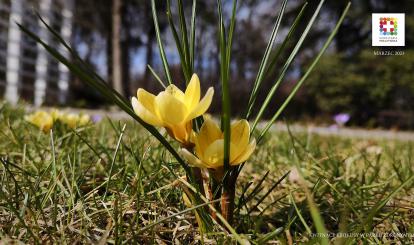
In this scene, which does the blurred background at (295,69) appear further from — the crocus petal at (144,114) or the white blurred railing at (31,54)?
the crocus petal at (144,114)

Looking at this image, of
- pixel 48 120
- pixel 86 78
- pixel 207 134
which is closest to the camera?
pixel 86 78

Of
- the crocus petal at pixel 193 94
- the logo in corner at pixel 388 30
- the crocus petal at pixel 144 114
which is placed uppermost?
the logo in corner at pixel 388 30

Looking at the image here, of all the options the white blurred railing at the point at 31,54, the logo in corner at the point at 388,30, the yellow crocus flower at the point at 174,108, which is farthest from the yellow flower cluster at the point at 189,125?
the white blurred railing at the point at 31,54

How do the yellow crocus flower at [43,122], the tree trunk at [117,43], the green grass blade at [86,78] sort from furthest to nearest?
the tree trunk at [117,43]
the yellow crocus flower at [43,122]
the green grass blade at [86,78]

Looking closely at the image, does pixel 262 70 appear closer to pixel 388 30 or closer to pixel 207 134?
pixel 207 134

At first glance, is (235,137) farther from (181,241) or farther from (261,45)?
(261,45)

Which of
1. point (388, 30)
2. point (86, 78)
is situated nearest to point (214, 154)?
point (86, 78)

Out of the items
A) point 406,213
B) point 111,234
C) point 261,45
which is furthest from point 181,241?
point 261,45
